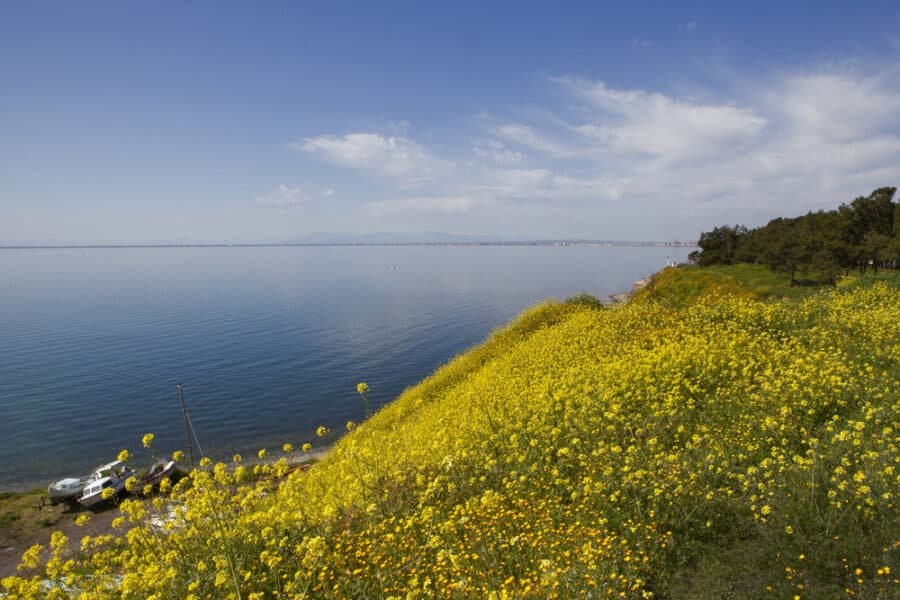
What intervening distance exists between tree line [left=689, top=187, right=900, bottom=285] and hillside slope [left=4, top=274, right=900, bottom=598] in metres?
37.6

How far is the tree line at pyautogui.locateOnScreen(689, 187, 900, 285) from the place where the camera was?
39.9 metres

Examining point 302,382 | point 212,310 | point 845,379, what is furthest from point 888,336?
point 212,310

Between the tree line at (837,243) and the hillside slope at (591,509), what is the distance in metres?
37.6

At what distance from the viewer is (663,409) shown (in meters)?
9.75

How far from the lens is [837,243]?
41.9m

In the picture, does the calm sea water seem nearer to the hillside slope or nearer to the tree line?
the hillside slope

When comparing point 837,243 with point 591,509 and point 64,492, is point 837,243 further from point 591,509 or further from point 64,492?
point 64,492

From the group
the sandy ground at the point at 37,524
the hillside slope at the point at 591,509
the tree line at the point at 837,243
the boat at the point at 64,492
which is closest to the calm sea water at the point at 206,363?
the sandy ground at the point at 37,524

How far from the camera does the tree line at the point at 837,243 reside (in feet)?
131

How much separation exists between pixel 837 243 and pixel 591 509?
49.0 m

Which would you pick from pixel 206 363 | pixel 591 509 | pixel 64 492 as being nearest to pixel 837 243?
pixel 591 509

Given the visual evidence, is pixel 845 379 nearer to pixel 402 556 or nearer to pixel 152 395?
pixel 402 556

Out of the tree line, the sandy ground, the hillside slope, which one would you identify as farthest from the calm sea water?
the tree line

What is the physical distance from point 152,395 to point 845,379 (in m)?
49.5
